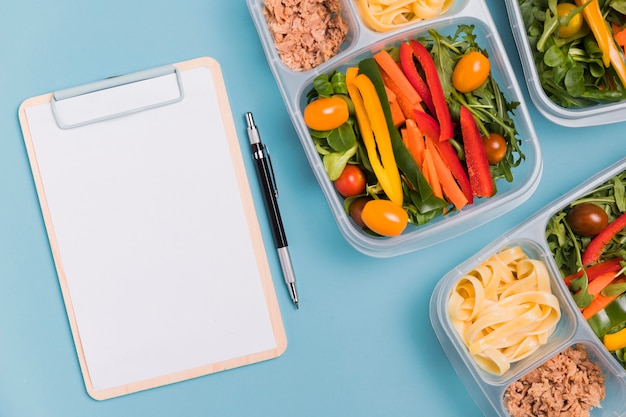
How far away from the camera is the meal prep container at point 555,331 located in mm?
1147

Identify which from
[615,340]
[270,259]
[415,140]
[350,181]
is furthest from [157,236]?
[615,340]

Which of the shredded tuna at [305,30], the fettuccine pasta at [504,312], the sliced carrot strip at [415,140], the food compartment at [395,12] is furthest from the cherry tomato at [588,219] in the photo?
the shredded tuna at [305,30]

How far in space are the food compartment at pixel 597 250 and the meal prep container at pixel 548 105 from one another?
3.8 inches

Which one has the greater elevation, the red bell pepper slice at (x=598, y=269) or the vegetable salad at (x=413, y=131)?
the vegetable salad at (x=413, y=131)

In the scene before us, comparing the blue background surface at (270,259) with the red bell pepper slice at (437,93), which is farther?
the blue background surface at (270,259)

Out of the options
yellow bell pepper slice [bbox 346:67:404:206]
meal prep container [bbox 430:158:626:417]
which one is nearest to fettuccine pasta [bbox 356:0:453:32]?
yellow bell pepper slice [bbox 346:67:404:206]

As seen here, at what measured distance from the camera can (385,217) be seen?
1.06m

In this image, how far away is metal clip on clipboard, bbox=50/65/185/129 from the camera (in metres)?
1.17

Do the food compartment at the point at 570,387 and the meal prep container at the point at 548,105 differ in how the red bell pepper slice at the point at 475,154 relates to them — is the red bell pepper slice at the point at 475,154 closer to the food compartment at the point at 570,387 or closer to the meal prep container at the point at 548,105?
the meal prep container at the point at 548,105

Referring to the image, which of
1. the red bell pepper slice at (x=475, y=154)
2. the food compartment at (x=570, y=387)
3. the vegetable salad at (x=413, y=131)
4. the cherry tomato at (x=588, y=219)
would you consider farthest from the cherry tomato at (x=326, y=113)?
the food compartment at (x=570, y=387)

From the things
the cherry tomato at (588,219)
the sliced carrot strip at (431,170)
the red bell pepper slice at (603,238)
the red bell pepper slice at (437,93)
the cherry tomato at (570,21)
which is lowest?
the red bell pepper slice at (603,238)

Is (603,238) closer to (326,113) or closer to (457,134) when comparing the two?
(457,134)

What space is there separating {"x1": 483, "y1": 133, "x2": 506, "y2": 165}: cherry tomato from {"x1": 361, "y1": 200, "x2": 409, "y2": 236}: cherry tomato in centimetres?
19

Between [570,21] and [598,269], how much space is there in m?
0.47
